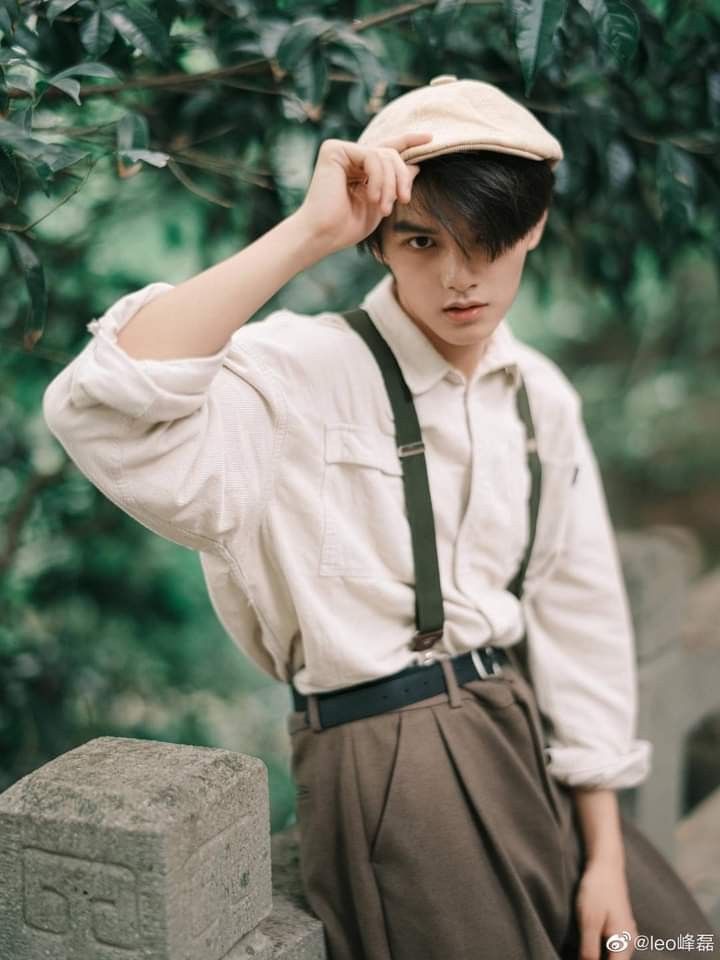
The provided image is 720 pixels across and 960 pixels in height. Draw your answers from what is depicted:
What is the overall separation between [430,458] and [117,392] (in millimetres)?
672

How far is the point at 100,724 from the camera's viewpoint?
10.0ft

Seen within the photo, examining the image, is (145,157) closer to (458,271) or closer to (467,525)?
(458,271)

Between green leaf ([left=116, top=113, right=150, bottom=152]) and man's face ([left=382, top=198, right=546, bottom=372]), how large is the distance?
43 centimetres

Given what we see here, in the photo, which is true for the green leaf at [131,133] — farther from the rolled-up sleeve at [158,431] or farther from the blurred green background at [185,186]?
the rolled-up sleeve at [158,431]

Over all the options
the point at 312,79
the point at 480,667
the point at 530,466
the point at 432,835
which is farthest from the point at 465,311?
the point at 432,835

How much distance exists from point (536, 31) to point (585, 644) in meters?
1.19

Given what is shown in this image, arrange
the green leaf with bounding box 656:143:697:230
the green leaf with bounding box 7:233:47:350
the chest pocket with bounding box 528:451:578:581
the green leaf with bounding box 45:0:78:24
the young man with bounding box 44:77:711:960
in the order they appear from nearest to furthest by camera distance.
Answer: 1. the young man with bounding box 44:77:711:960
2. the green leaf with bounding box 45:0:78:24
3. the green leaf with bounding box 7:233:47:350
4. the chest pocket with bounding box 528:451:578:581
5. the green leaf with bounding box 656:143:697:230

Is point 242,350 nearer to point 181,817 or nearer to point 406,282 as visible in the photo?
point 406,282

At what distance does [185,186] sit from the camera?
8.23 feet

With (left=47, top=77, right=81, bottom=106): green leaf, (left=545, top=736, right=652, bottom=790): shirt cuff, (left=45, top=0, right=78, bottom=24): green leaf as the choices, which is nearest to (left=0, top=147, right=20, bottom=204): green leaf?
(left=47, top=77, right=81, bottom=106): green leaf

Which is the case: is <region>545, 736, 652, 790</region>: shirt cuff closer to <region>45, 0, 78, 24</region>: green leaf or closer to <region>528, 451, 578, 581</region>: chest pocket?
<region>528, 451, 578, 581</region>: chest pocket

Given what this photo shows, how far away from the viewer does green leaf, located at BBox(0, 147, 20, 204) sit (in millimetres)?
1554

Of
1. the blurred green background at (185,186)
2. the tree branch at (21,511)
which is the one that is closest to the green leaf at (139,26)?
the blurred green background at (185,186)

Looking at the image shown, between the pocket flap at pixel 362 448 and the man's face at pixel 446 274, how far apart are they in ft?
0.67
